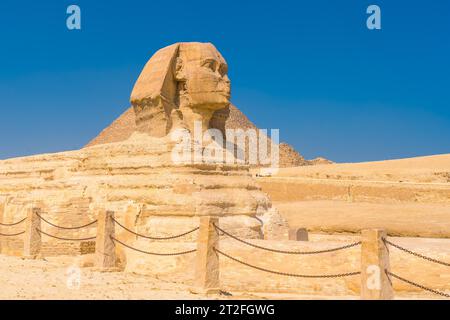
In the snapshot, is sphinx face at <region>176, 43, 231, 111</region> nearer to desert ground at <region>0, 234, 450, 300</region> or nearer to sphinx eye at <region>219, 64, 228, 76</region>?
sphinx eye at <region>219, 64, 228, 76</region>

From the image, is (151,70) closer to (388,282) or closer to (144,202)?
(144,202)

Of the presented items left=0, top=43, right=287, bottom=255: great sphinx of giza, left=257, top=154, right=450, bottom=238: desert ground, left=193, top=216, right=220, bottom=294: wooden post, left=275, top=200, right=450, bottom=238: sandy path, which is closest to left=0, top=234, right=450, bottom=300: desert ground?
left=193, top=216, right=220, bottom=294: wooden post

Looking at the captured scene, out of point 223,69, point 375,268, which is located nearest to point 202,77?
point 223,69

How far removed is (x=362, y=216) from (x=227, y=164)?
775 cm

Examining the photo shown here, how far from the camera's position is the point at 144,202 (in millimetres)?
10719

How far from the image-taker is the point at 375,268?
6.59 metres

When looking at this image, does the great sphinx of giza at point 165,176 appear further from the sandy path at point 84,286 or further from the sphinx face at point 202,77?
the sandy path at point 84,286

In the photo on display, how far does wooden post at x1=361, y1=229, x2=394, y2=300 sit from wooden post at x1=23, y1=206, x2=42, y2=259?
7.78m

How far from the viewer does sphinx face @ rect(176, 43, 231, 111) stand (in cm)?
1157

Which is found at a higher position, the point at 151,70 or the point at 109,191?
the point at 151,70

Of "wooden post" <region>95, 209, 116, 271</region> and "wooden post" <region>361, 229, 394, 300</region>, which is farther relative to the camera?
"wooden post" <region>95, 209, 116, 271</region>

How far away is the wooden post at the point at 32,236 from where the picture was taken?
462 inches

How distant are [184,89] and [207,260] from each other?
520 cm
